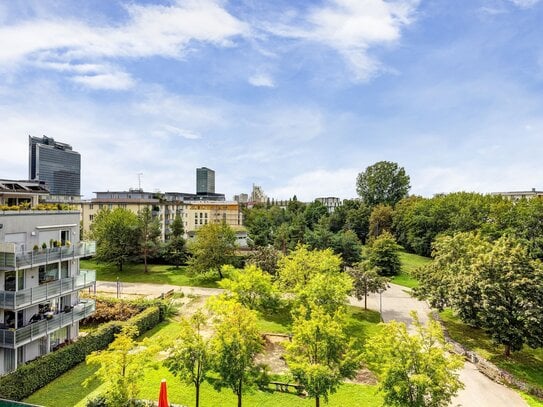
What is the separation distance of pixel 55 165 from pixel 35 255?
97.8 metres

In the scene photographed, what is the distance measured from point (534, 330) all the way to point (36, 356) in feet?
102

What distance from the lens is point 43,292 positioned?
21359mm

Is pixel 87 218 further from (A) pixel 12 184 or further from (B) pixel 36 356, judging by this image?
(B) pixel 36 356

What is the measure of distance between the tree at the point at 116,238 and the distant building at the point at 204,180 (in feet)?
457

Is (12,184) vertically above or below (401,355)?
above

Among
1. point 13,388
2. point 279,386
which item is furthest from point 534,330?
point 13,388

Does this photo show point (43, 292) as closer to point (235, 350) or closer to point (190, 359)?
point (190, 359)

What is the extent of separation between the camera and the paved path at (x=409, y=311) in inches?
790

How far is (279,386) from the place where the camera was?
2031cm

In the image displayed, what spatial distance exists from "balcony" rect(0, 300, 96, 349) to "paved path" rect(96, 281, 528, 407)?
576 inches

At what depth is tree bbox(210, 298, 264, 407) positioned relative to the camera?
16.5 metres

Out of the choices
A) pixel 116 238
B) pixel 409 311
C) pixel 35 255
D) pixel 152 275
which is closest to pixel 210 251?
pixel 152 275

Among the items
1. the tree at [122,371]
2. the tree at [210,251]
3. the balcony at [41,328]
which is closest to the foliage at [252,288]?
the balcony at [41,328]

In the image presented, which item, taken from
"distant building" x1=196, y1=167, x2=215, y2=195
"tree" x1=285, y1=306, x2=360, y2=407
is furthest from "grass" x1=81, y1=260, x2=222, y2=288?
"distant building" x1=196, y1=167, x2=215, y2=195
